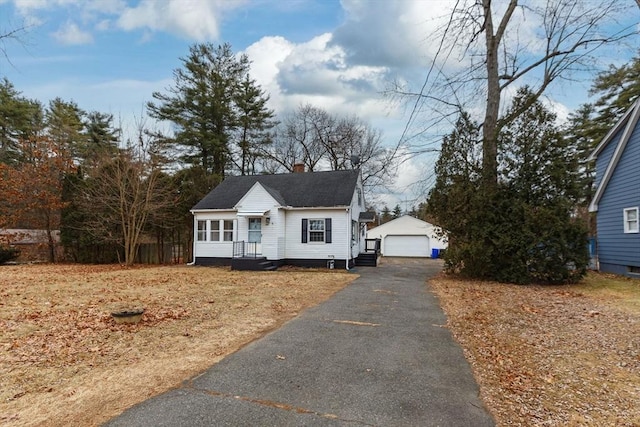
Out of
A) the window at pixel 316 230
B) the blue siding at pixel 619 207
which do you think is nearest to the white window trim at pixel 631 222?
the blue siding at pixel 619 207

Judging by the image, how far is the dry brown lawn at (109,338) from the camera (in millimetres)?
3434

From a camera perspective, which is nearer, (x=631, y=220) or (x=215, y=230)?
(x=631, y=220)

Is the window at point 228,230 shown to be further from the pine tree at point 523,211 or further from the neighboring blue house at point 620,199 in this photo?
the neighboring blue house at point 620,199

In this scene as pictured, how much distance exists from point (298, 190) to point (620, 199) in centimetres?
1400

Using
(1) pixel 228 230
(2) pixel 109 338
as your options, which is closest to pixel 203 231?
(1) pixel 228 230

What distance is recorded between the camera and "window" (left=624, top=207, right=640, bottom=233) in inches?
506

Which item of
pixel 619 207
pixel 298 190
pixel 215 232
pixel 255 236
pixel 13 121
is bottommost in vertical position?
pixel 255 236

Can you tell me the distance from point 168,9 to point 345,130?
69.9ft

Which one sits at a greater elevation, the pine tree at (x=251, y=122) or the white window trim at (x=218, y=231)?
the pine tree at (x=251, y=122)

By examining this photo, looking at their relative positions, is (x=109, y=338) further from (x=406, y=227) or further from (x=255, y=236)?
(x=406, y=227)

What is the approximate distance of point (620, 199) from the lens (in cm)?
1380

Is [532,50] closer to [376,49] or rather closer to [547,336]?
[376,49]

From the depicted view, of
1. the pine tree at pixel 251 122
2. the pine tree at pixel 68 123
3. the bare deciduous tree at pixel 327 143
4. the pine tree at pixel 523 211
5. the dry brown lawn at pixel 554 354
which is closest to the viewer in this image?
the dry brown lawn at pixel 554 354

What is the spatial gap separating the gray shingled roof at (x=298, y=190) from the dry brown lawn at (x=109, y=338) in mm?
6846
